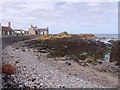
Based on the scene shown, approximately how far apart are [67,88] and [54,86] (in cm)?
69

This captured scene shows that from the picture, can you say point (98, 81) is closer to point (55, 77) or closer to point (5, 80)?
point (55, 77)

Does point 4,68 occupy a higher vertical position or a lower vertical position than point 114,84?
higher

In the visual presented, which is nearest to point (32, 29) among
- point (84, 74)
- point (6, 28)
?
point (6, 28)

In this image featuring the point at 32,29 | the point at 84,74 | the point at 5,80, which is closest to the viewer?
the point at 5,80

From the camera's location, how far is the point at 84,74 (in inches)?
684

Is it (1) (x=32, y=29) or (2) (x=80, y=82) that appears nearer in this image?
(2) (x=80, y=82)

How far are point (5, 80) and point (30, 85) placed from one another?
1301mm

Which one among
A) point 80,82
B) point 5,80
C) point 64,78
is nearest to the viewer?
point 5,80

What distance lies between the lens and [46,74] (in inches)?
642

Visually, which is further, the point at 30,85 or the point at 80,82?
the point at 80,82

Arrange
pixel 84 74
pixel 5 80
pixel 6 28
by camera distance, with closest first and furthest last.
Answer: pixel 5 80
pixel 84 74
pixel 6 28

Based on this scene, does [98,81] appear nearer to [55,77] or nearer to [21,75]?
[55,77]

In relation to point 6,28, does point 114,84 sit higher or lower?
lower

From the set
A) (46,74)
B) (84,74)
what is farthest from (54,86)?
(84,74)
